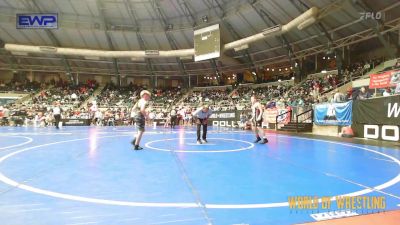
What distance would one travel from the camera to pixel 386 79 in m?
14.5

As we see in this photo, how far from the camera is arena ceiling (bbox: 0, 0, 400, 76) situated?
84.9 ft

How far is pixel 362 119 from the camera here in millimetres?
13367

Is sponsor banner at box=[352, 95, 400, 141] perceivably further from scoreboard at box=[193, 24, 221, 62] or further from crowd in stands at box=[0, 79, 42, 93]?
crowd in stands at box=[0, 79, 42, 93]

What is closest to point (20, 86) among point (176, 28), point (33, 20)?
point (33, 20)

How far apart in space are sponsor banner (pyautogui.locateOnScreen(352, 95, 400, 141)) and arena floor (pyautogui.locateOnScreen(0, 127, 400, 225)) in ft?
16.1

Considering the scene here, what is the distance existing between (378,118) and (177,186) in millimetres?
11147

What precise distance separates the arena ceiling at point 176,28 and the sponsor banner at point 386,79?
31.0 ft

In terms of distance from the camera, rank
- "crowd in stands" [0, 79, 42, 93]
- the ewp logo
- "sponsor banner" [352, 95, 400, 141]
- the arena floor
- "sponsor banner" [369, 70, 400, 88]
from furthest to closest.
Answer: "crowd in stands" [0, 79, 42, 93] < the ewp logo < "sponsor banner" [369, 70, 400, 88] < "sponsor banner" [352, 95, 400, 141] < the arena floor

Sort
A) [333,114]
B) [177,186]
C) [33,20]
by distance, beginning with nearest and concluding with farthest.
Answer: [177,186], [333,114], [33,20]

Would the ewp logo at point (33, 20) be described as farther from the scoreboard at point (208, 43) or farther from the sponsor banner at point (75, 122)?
the scoreboard at point (208, 43)

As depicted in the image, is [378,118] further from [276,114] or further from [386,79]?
[276,114]

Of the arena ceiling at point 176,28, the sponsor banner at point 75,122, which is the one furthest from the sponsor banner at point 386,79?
the sponsor banner at point 75,122

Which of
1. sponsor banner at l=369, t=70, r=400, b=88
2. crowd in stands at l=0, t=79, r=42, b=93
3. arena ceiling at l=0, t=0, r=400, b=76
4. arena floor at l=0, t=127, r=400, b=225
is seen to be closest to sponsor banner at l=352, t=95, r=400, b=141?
sponsor banner at l=369, t=70, r=400, b=88

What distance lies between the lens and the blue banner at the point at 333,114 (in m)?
14.4
